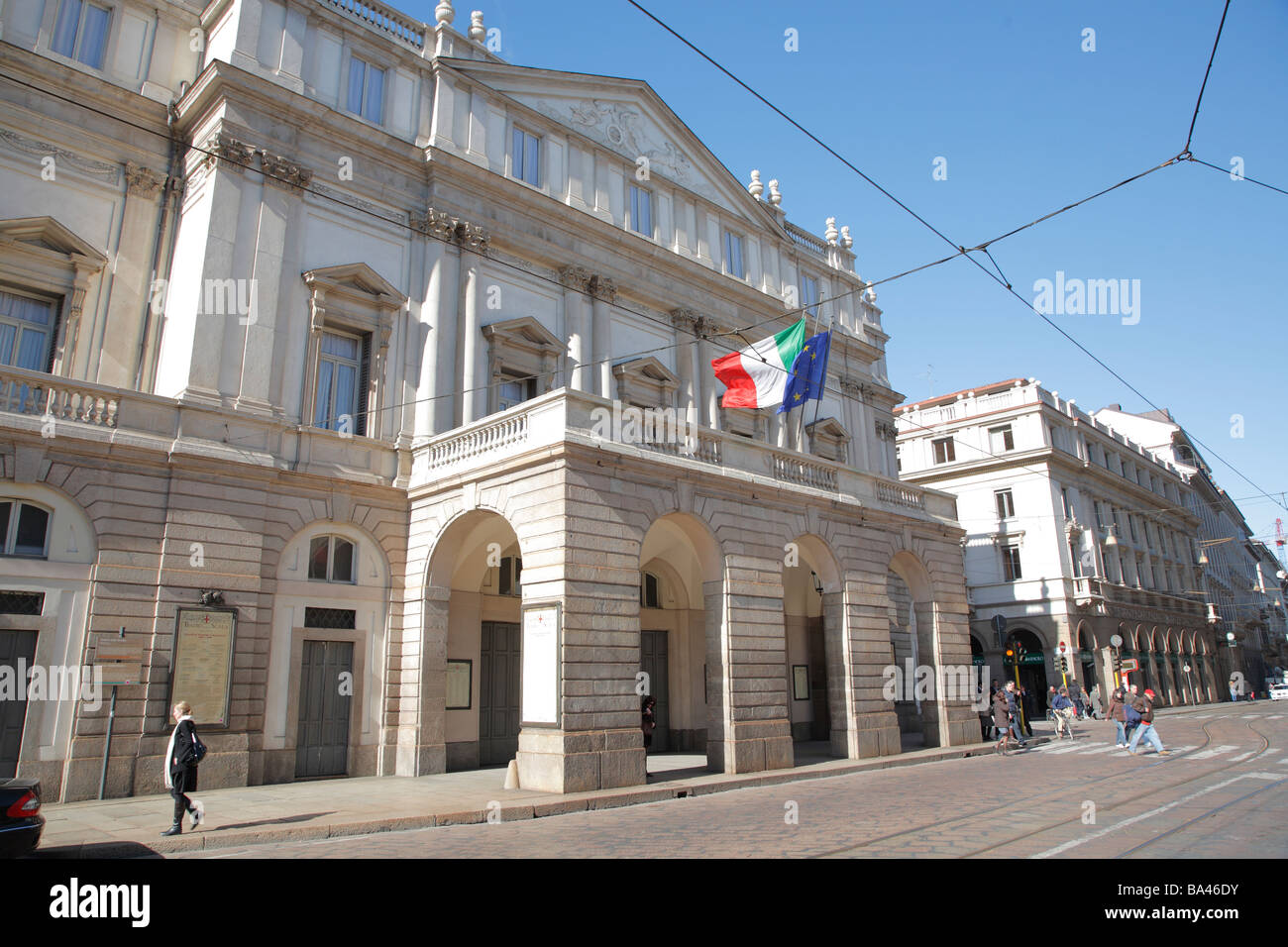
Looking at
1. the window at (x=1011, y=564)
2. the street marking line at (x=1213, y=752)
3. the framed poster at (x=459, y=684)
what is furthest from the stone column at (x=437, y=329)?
the window at (x=1011, y=564)

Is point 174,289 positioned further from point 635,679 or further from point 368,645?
point 635,679

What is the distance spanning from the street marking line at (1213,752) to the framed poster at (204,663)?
69.7 feet

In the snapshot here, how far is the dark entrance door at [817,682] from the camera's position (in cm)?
2938

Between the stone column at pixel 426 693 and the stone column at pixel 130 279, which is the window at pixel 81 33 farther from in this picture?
the stone column at pixel 426 693

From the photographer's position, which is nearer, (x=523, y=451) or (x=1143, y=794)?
(x=1143, y=794)

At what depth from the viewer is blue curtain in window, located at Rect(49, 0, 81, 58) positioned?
1939cm

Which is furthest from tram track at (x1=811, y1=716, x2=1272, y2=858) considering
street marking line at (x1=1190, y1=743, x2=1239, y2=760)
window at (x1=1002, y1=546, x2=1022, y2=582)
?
window at (x1=1002, y1=546, x2=1022, y2=582)

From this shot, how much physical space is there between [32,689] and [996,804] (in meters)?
16.3

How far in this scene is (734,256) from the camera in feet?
104

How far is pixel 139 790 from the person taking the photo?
15.6 metres

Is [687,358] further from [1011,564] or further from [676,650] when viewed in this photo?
[1011,564]

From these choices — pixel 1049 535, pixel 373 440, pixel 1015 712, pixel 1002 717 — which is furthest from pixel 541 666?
pixel 1049 535

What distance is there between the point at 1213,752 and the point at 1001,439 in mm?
30111
